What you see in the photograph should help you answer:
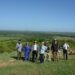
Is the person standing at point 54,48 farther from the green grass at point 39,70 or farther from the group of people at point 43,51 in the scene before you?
the green grass at point 39,70

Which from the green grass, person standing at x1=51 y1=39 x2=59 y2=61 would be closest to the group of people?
person standing at x1=51 y1=39 x2=59 y2=61

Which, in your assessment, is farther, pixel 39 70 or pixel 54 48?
pixel 54 48

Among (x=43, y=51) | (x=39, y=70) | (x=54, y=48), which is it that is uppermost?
(x=54, y=48)

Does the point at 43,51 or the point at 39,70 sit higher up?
the point at 43,51

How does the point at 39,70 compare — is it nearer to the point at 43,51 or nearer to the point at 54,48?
the point at 43,51

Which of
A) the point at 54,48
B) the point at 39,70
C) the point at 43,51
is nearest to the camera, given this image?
the point at 39,70

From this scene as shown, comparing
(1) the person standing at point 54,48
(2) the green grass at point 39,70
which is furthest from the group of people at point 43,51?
(2) the green grass at point 39,70

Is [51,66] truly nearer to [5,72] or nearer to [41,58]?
[41,58]

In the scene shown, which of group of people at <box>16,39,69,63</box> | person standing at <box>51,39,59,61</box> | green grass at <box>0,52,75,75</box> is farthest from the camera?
person standing at <box>51,39,59,61</box>

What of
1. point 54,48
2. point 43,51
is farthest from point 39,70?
point 54,48

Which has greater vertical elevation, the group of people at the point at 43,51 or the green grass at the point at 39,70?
the group of people at the point at 43,51

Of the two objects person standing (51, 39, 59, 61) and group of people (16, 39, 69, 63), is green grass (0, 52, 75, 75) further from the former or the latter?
person standing (51, 39, 59, 61)

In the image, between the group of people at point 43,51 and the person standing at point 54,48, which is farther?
the person standing at point 54,48

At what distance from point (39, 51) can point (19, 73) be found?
4387mm
